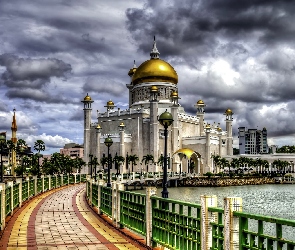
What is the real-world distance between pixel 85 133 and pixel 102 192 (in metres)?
62.2

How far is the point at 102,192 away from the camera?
52.3 ft

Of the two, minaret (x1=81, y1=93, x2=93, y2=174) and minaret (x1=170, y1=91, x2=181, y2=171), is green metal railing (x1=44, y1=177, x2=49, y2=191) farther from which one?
minaret (x1=81, y1=93, x2=93, y2=174)

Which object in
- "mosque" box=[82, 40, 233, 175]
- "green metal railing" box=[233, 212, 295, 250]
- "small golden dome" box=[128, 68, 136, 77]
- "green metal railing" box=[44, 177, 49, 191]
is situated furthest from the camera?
"small golden dome" box=[128, 68, 136, 77]

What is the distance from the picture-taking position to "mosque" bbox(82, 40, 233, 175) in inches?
2842

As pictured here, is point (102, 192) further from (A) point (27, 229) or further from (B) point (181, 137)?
(B) point (181, 137)

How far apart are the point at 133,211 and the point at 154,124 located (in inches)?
2384

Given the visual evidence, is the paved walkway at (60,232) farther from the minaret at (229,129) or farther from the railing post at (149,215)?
the minaret at (229,129)

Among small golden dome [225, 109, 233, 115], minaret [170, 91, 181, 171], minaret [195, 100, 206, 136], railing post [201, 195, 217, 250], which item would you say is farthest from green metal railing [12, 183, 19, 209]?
small golden dome [225, 109, 233, 115]

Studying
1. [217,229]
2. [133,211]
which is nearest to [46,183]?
[133,211]

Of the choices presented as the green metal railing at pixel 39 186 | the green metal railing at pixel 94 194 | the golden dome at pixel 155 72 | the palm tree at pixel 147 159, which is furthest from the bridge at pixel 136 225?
the golden dome at pixel 155 72

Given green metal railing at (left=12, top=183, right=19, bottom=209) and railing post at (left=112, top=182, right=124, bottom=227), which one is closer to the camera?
railing post at (left=112, top=182, right=124, bottom=227)

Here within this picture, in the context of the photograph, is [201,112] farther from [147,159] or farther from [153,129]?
[147,159]

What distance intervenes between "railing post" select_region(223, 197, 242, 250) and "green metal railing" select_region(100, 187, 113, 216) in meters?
7.87

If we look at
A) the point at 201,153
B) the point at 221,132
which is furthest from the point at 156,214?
the point at 221,132
